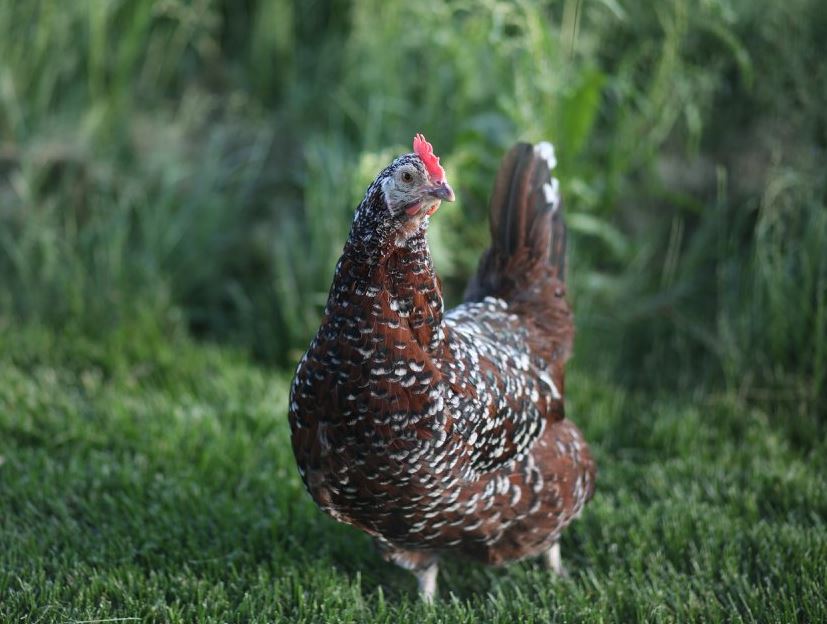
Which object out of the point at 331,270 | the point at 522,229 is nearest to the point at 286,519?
the point at 522,229

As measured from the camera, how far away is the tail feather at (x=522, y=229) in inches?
128

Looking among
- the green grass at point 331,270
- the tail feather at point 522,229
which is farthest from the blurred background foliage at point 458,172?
the tail feather at point 522,229

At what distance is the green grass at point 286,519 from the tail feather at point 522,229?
0.90 meters

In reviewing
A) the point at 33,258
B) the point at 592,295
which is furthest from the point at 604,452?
the point at 33,258

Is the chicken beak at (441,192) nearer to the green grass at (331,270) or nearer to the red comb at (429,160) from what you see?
the red comb at (429,160)

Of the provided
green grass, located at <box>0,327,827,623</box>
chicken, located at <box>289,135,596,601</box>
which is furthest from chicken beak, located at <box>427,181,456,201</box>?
green grass, located at <box>0,327,827,623</box>

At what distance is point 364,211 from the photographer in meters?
2.28

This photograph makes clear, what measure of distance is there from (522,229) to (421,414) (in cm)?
112

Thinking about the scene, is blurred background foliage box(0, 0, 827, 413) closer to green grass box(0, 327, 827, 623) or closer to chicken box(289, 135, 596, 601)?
green grass box(0, 327, 827, 623)

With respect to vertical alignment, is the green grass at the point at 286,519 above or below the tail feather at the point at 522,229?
below

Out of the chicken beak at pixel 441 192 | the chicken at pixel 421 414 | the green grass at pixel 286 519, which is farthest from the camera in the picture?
the green grass at pixel 286 519

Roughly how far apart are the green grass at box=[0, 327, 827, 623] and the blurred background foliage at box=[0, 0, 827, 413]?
1.29 ft

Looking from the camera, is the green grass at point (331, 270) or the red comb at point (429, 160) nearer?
the red comb at point (429, 160)

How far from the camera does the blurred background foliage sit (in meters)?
4.01
